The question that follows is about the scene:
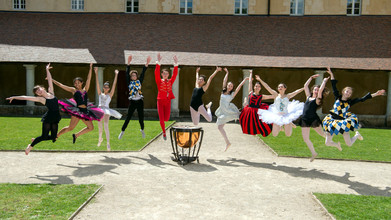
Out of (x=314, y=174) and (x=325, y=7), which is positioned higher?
(x=325, y=7)

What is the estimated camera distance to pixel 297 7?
2448 centimetres

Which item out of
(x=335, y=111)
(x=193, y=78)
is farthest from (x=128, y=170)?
(x=193, y=78)

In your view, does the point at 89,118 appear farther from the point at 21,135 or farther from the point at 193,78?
the point at 193,78

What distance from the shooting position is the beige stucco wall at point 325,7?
77.9 ft

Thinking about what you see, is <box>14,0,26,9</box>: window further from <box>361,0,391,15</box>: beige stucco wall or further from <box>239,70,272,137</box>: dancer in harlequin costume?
<box>361,0,391,15</box>: beige stucco wall

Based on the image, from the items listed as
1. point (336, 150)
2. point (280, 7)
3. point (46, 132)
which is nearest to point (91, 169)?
point (46, 132)

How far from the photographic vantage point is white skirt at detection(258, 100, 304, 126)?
313 inches

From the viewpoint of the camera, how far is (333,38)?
21.7 metres

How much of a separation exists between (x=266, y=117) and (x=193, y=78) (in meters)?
16.1

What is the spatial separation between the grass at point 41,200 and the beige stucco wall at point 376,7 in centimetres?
2390

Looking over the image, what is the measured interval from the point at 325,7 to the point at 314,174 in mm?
19317

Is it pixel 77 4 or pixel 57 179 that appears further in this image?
pixel 77 4

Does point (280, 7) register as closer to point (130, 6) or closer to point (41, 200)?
point (130, 6)

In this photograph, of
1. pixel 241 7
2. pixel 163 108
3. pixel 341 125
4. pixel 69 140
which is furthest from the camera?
pixel 241 7
